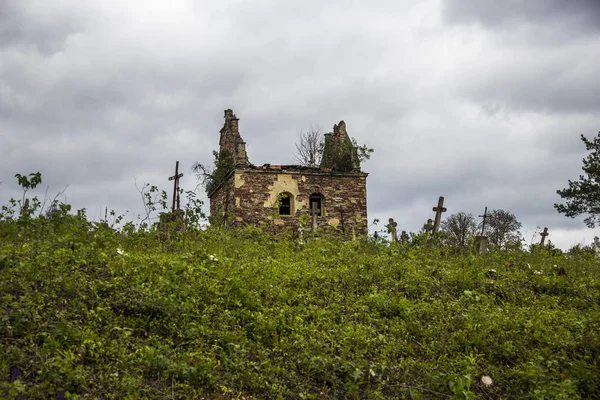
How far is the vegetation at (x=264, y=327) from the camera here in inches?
247

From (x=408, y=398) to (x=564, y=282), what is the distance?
581cm

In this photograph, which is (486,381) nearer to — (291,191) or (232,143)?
(291,191)

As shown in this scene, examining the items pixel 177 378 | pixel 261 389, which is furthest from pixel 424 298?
pixel 177 378

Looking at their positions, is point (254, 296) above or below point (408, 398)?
above

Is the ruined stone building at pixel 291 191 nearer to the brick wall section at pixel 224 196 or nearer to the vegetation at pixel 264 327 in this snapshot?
the brick wall section at pixel 224 196

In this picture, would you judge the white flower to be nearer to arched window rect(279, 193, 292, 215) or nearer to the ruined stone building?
the ruined stone building

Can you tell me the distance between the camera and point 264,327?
7566 millimetres

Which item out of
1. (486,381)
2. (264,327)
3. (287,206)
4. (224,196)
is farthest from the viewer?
(224,196)

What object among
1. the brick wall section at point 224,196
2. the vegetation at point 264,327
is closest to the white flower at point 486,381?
the vegetation at point 264,327

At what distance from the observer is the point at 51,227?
371 inches

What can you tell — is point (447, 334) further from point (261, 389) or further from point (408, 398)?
point (261, 389)

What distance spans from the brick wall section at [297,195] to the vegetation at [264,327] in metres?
16.2

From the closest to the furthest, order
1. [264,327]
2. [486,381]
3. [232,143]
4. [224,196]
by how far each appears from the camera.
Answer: [486,381], [264,327], [224,196], [232,143]

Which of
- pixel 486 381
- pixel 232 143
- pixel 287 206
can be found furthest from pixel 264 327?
pixel 232 143
